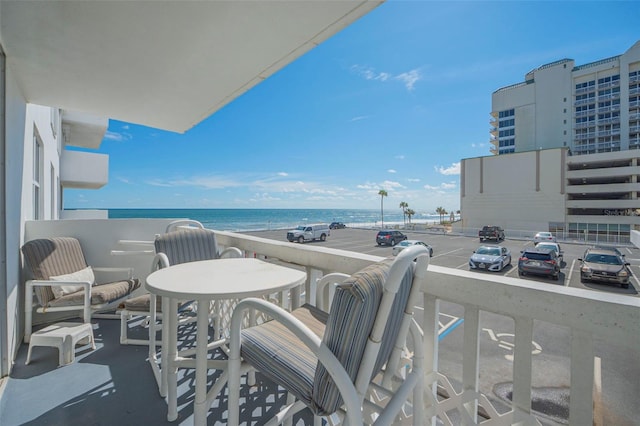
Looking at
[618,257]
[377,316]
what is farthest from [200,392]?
[618,257]

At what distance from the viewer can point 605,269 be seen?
8.55 meters

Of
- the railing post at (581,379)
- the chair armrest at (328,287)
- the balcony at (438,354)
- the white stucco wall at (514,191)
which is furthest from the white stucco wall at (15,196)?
the white stucco wall at (514,191)

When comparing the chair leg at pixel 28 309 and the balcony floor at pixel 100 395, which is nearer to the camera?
the balcony floor at pixel 100 395

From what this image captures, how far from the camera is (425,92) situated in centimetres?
2252

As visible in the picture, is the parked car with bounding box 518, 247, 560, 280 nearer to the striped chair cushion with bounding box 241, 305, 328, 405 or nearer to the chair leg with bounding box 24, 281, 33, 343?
the striped chair cushion with bounding box 241, 305, 328, 405

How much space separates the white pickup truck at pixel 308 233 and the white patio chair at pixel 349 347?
1646 centimetres

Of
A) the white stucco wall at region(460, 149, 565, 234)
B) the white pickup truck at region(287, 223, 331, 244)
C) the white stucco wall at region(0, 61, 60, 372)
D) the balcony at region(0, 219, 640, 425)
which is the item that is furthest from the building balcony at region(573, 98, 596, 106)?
the white stucco wall at region(0, 61, 60, 372)

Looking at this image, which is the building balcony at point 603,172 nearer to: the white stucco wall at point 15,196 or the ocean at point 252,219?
the ocean at point 252,219

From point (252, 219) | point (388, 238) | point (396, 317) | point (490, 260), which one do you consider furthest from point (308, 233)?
point (252, 219)

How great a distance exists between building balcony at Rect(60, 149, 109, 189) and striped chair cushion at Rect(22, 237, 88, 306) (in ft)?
18.0

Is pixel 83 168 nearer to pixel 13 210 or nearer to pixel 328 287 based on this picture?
pixel 13 210

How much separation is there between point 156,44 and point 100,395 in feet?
7.52

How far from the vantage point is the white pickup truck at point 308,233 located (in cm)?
1748

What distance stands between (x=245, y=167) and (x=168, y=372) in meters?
46.2
